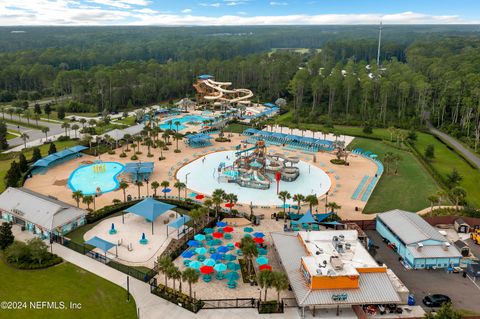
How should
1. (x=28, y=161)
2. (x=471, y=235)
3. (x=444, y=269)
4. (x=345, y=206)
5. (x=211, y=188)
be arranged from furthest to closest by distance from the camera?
(x=28, y=161) → (x=211, y=188) → (x=345, y=206) → (x=471, y=235) → (x=444, y=269)

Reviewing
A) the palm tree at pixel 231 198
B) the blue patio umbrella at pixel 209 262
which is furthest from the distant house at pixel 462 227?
the blue patio umbrella at pixel 209 262

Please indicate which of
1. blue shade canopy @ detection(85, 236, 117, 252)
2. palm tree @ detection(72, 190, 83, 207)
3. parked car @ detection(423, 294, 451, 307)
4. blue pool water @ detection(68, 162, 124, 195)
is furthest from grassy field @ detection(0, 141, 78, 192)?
parked car @ detection(423, 294, 451, 307)

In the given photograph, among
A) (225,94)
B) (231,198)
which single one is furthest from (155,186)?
(225,94)

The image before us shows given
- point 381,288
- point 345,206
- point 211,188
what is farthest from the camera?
point 211,188

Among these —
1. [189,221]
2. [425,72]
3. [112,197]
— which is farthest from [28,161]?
[425,72]

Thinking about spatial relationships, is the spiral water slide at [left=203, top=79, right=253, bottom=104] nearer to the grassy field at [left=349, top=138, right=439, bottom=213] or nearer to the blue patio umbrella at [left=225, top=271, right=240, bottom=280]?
the grassy field at [left=349, top=138, right=439, bottom=213]

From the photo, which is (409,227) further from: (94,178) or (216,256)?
(94,178)

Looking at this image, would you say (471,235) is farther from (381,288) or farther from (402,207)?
(381,288)
